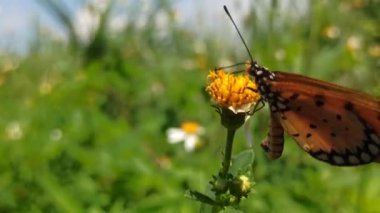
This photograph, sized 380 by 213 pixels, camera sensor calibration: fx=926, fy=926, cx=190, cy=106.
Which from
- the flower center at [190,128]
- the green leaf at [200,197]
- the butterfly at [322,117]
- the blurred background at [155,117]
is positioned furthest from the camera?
the flower center at [190,128]

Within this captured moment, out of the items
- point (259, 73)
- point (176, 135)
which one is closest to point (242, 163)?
point (259, 73)

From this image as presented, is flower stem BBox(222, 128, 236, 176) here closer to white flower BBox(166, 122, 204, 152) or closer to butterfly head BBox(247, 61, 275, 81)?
butterfly head BBox(247, 61, 275, 81)

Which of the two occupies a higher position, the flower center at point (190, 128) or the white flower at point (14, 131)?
the flower center at point (190, 128)

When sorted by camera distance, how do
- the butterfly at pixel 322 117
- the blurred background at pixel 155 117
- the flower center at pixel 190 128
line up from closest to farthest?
1. the butterfly at pixel 322 117
2. the blurred background at pixel 155 117
3. the flower center at pixel 190 128

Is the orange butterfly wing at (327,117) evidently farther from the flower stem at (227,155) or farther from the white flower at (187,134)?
the white flower at (187,134)

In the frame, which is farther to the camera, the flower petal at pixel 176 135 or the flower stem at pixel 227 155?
the flower petal at pixel 176 135

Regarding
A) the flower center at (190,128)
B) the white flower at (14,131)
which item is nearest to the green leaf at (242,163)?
the white flower at (14,131)

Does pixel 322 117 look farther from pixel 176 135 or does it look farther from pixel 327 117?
pixel 176 135

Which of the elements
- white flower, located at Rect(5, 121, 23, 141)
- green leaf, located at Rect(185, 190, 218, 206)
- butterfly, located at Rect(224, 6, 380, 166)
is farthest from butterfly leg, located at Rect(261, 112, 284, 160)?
white flower, located at Rect(5, 121, 23, 141)
